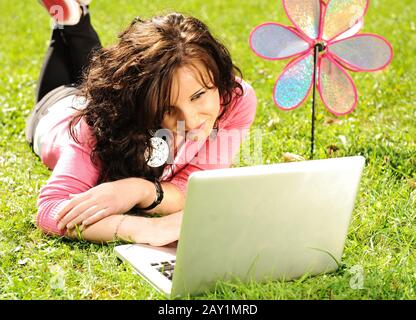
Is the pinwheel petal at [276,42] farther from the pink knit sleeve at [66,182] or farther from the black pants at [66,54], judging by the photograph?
the black pants at [66,54]

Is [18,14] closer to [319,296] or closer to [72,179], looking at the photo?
[72,179]

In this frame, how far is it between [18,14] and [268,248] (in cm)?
483

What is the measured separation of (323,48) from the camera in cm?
265

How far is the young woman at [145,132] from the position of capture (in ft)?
7.32

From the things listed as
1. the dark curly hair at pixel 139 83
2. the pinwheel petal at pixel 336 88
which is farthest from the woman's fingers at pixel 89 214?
the pinwheel petal at pixel 336 88

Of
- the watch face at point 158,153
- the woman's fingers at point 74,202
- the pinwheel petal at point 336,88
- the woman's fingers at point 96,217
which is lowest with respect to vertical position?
the woman's fingers at point 96,217

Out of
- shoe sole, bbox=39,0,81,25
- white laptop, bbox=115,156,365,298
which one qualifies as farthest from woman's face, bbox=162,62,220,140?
shoe sole, bbox=39,0,81,25

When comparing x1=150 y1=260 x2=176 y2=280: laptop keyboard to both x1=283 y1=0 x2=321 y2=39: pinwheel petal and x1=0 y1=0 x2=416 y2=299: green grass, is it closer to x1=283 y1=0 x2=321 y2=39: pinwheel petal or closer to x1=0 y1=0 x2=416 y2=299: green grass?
x1=0 y1=0 x2=416 y2=299: green grass

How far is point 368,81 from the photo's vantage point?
3.96 meters

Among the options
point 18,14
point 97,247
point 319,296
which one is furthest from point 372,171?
point 18,14

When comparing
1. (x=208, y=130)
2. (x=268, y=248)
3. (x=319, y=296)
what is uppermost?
(x=208, y=130)

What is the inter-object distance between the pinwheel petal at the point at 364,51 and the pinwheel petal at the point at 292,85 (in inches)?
5.2

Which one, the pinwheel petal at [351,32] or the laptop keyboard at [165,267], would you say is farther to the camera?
the pinwheel petal at [351,32]

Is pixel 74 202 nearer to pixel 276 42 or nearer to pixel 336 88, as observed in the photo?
pixel 276 42
